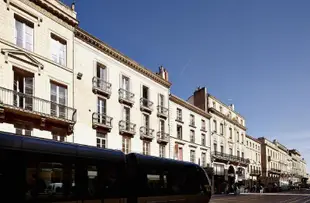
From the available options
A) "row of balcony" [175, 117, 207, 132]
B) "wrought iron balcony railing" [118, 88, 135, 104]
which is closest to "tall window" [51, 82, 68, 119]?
"wrought iron balcony railing" [118, 88, 135, 104]

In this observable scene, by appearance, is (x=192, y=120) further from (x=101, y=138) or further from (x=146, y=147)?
(x=101, y=138)

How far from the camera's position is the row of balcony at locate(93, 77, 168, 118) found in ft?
96.5

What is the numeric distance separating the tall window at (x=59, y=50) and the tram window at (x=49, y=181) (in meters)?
14.3

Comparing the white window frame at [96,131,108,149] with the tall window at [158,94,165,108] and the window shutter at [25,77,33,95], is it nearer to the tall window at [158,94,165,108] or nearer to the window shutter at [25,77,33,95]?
the window shutter at [25,77,33,95]

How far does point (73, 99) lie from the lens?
2627 cm

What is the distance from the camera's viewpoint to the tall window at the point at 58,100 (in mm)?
23938

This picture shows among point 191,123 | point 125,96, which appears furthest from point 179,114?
point 125,96

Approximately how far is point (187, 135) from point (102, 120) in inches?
698

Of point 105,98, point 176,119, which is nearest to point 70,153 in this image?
point 105,98

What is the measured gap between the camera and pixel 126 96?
33.2 meters

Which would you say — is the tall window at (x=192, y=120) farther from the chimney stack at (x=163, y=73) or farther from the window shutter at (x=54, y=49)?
the window shutter at (x=54, y=49)

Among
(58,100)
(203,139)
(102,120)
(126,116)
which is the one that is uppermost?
(58,100)

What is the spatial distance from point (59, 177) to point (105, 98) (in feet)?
61.1

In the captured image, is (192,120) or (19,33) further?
(192,120)
